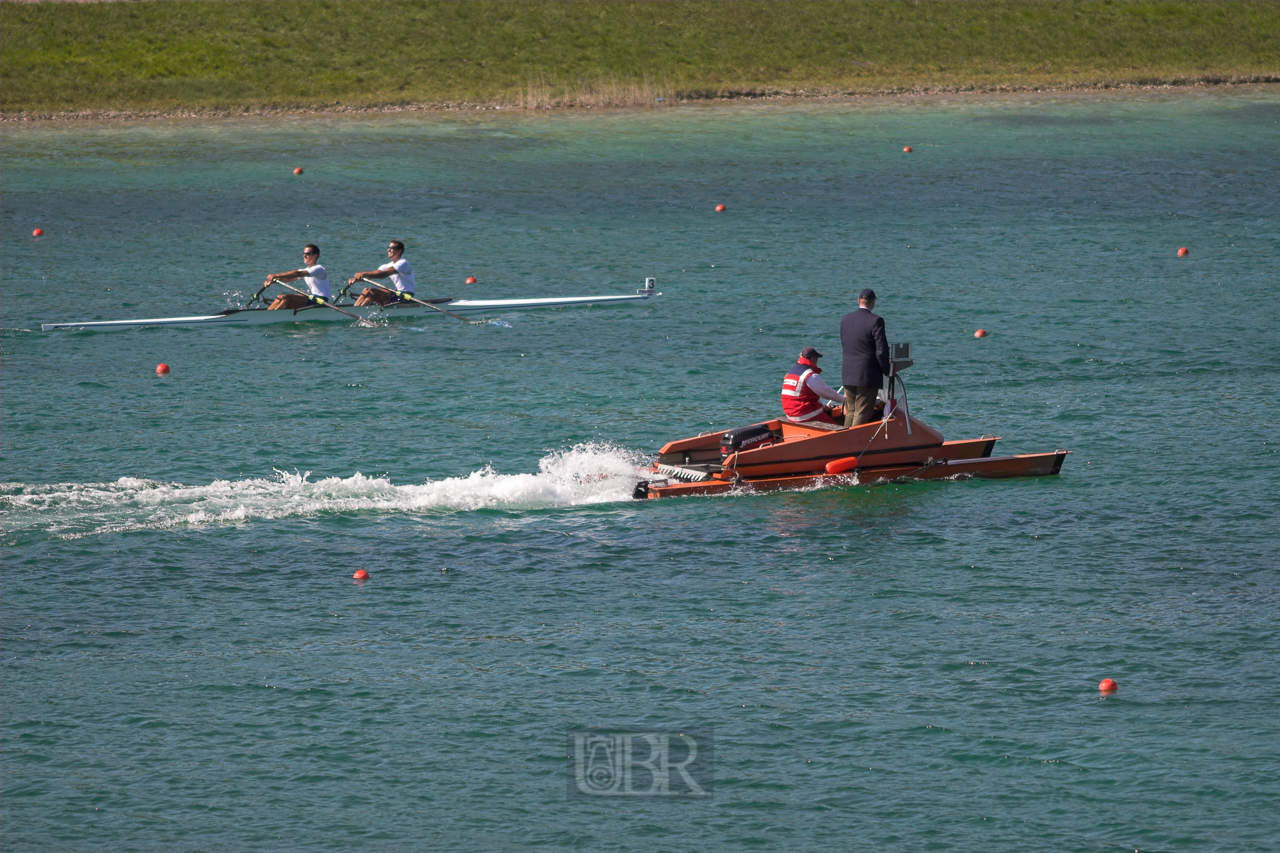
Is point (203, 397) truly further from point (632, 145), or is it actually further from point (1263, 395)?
point (632, 145)

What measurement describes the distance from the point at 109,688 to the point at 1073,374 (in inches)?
577

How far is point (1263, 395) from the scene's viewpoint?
21.0 metres

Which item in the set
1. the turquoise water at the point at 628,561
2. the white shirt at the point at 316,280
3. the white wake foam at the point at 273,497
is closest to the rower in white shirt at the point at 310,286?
the white shirt at the point at 316,280

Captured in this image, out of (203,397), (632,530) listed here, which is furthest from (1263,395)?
(203,397)

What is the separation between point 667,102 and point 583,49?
4877 mm

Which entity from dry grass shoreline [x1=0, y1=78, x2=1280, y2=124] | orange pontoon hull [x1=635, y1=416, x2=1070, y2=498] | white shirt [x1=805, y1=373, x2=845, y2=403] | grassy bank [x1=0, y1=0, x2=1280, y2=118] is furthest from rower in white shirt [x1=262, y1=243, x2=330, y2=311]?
grassy bank [x1=0, y1=0, x2=1280, y2=118]

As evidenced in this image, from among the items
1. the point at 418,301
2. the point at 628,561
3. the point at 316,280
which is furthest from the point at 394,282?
the point at 628,561

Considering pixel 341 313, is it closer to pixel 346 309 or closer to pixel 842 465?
pixel 346 309

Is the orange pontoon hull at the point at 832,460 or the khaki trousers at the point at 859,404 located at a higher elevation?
the khaki trousers at the point at 859,404

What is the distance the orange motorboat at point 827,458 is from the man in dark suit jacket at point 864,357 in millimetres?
167

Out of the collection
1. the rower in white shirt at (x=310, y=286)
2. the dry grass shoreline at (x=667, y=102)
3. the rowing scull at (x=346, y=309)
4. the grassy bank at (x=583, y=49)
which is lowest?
the rowing scull at (x=346, y=309)

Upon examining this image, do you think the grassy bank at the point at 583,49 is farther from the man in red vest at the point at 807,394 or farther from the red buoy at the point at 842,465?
the red buoy at the point at 842,465

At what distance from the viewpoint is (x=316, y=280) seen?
2588cm

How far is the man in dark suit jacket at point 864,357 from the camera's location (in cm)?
1702
